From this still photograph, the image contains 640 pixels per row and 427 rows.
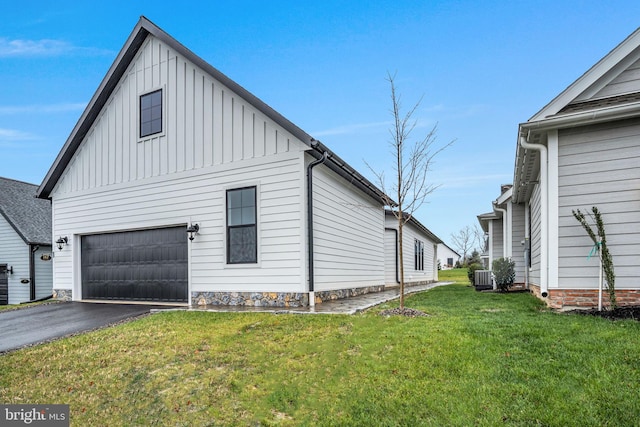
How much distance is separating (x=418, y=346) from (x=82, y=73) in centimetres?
1681

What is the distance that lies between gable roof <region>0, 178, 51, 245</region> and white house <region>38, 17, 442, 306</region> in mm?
6185

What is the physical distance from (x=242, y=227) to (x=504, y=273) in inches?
319

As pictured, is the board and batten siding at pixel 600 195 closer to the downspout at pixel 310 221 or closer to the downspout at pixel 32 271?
the downspout at pixel 310 221

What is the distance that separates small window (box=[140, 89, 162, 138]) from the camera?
11.1 meters

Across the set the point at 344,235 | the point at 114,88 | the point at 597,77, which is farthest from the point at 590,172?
the point at 114,88

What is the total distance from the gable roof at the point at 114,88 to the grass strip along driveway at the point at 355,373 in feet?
14.9

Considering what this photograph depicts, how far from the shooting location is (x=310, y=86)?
15.5 m

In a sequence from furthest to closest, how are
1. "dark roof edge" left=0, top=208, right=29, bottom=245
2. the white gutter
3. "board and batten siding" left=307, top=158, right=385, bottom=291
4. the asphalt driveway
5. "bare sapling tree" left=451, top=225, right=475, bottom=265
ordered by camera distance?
"bare sapling tree" left=451, top=225, right=475, bottom=265 < "dark roof edge" left=0, top=208, right=29, bottom=245 < "board and batten siding" left=307, top=158, right=385, bottom=291 < the asphalt driveway < the white gutter

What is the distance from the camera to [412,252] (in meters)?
19.7

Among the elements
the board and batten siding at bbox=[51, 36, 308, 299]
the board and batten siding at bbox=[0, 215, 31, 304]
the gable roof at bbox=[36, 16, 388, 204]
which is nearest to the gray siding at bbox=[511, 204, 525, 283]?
the gable roof at bbox=[36, 16, 388, 204]

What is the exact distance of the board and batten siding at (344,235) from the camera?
31.3 feet

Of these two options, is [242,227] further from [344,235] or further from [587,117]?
[587,117]

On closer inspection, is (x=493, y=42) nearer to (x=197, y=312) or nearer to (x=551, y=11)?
(x=551, y=11)

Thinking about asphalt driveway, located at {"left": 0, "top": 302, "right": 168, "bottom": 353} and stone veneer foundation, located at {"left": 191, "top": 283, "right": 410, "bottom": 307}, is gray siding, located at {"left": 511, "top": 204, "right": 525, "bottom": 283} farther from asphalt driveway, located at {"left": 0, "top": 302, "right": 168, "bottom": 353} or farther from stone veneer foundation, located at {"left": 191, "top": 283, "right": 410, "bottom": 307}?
asphalt driveway, located at {"left": 0, "top": 302, "right": 168, "bottom": 353}
